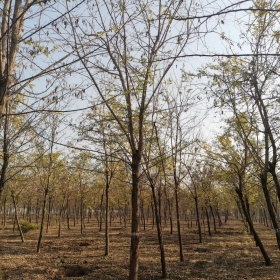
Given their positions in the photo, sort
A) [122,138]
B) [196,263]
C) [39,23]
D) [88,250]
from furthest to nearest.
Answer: [88,250]
[196,263]
[122,138]
[39,23]

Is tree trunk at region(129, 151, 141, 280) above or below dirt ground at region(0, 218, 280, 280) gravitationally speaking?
above

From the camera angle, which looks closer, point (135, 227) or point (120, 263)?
point (135, 227)

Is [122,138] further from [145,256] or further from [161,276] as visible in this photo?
[145,256]

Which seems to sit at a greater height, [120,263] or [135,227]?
[135,227]

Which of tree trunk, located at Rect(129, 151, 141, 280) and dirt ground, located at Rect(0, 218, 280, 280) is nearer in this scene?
A: tree trunk, located at Rect(129, 151, 141, 280)

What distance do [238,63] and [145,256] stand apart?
8.33m

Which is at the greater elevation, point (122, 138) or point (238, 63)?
point (238, 63)

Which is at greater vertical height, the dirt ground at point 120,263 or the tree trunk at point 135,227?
the tree trunk at point 135,227

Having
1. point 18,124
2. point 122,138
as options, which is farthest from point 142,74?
point 18,124

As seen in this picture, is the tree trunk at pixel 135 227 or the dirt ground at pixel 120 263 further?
the dirt ground at pixel 120 263

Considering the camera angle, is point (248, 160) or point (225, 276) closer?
point (225, 276)

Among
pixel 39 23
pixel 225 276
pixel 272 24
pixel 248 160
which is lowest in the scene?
pixel 225 276

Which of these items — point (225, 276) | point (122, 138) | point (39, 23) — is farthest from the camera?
point (225, 276)

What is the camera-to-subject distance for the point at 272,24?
6477 mm
